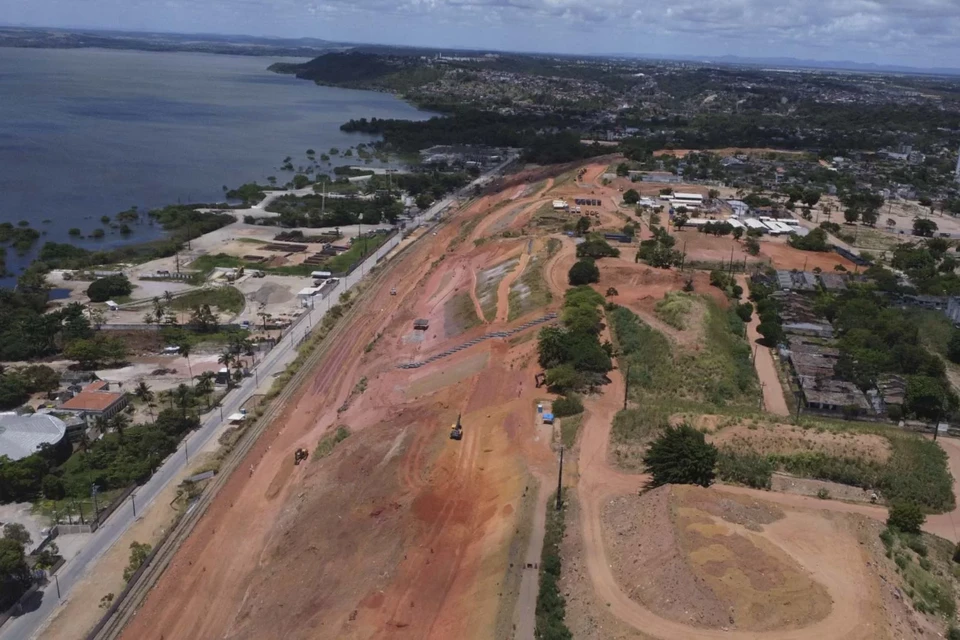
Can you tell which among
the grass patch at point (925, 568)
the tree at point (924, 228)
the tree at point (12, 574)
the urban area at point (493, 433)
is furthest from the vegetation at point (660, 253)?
the tree at point (12, 574)

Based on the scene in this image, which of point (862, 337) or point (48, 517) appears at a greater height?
point (862, 337)

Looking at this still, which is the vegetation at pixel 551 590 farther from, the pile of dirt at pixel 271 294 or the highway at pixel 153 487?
the pile of dirt at pixel 271 294

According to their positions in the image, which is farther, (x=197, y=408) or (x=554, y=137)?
(x=554, y=137)

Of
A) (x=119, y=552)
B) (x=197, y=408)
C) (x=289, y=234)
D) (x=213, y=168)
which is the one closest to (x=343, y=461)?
(x=119, y=552)

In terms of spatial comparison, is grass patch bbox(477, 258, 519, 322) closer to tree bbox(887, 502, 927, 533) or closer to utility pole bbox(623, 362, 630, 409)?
utility pole bbox(623, 362, 630, 409)

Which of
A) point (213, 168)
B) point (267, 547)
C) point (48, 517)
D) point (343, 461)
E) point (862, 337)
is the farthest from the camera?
point (213, 168)

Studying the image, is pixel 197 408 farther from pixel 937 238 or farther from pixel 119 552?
pixel 937 238

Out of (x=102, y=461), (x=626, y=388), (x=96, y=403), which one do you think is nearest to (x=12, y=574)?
(x=102, y=461)

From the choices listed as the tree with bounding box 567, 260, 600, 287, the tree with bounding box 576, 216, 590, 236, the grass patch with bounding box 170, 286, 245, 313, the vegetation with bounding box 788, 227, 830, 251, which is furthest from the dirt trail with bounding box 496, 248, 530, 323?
the vegetation with bounding box 788, 227, 830, 251
